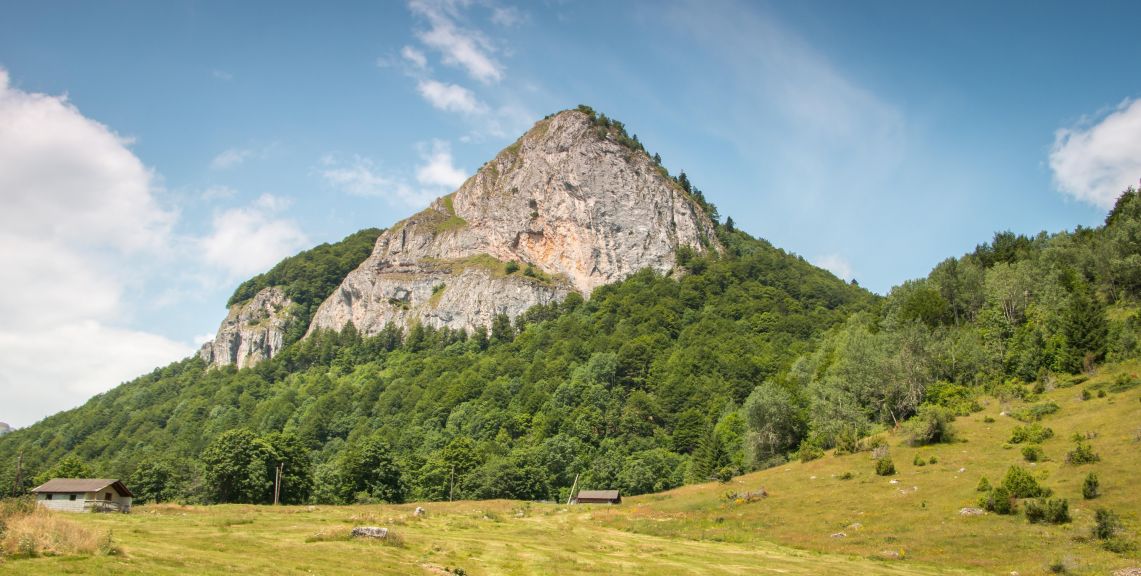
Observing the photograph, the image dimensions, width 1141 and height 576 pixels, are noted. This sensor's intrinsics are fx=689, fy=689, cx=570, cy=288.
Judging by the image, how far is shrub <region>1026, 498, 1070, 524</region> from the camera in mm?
42562

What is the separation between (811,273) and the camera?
19750cm

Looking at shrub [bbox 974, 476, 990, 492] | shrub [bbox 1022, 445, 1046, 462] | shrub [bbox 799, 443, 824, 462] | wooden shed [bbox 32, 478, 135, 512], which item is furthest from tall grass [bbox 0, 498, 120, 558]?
shrub [bbox 799, 443, 824, 462]

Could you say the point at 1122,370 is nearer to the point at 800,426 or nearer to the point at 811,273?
the point at 800,426

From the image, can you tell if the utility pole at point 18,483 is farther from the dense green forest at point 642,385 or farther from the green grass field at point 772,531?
the green grass field at point 772,531

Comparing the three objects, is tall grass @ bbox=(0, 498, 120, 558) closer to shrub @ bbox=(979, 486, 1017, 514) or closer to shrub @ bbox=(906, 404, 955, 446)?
shrub @ bbox=(979, 486, 1017, 514)

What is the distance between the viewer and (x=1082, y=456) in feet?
167

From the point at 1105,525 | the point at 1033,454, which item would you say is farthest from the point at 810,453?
the point at 1105,525

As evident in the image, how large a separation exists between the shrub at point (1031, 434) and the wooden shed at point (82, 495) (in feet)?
269

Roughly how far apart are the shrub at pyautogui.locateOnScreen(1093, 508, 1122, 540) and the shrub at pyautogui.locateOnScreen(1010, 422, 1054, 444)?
21139 mm

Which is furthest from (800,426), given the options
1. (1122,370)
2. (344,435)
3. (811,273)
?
(811,273)

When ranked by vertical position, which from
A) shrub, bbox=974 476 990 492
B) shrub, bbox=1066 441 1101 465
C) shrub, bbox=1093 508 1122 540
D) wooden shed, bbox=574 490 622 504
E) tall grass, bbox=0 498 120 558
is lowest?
wooden shed, bbox=574 490 622 504

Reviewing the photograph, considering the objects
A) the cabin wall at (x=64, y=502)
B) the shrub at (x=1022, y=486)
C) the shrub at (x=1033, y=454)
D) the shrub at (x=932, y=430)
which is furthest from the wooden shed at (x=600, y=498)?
the cabin wall at (x=64, y=502)

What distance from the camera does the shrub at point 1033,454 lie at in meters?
55.0

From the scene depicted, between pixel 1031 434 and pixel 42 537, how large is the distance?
6924 centimetres
